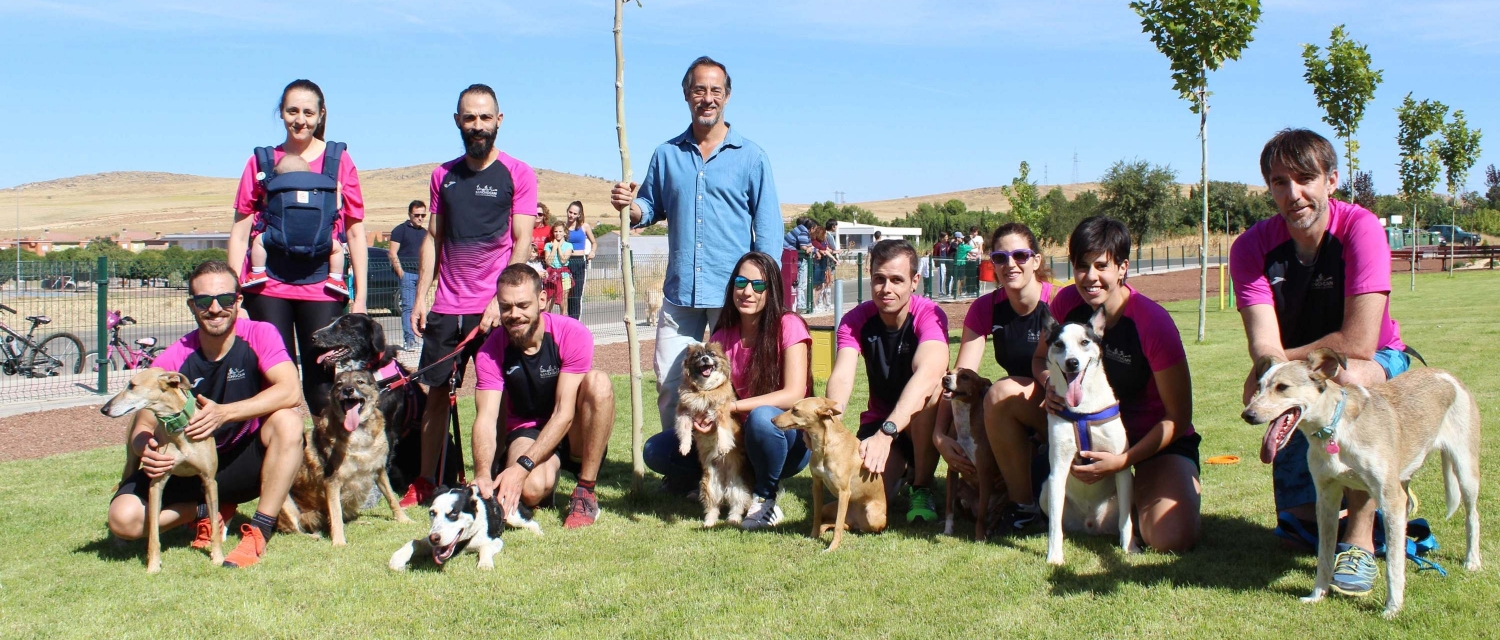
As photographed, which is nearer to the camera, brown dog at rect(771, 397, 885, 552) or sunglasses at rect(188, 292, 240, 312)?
sunglasses at rect(188, 292, 240, 312)

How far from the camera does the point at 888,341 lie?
5.21m

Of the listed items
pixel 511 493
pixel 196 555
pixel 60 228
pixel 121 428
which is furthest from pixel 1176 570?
pixel 60 228

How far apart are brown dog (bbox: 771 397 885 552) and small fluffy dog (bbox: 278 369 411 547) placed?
7.03ft

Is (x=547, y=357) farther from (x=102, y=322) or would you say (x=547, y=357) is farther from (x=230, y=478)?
(x=102, y=322)

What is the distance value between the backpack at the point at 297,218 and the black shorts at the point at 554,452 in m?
1.39

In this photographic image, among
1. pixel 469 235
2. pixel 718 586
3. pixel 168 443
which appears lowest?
pixel 718 586

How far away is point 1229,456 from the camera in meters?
6.29

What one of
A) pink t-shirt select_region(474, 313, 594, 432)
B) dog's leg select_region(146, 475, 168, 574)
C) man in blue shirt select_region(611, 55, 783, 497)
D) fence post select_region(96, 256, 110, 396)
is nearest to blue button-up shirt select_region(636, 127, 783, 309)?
man in blue shirt select_region(611, 55, 783, 497)

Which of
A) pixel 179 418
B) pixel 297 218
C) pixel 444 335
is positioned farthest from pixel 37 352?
pixel 179 418

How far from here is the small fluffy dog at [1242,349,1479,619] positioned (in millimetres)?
3326

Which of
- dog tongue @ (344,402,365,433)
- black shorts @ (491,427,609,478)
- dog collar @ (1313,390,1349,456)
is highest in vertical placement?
dog collar @ (1313,390,1349,456)

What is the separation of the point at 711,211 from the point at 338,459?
2369mm

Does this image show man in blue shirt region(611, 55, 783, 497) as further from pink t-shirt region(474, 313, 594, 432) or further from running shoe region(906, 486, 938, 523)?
running shoe region(906, 486, 938, 523)

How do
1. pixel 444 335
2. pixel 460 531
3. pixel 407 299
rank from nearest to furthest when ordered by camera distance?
1. pixel 460 531
2. pixel 444 335
3. pixel 407 299
